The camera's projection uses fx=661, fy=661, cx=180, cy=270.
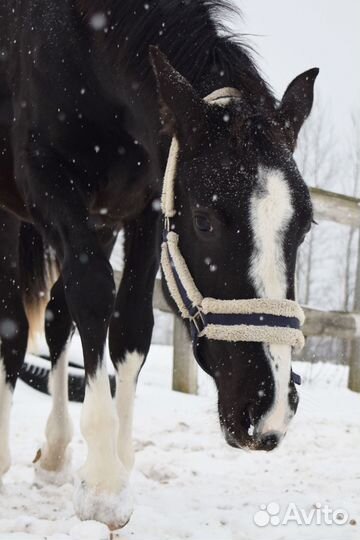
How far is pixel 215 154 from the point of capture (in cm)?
210

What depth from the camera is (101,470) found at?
2.17 m

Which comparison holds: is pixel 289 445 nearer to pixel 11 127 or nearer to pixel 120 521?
pixel 120 521

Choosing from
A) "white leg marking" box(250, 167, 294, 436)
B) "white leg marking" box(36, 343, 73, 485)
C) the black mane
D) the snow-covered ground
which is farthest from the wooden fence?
"white leg marking" box(250, 167, 294, 436)

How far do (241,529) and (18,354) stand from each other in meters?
1.34

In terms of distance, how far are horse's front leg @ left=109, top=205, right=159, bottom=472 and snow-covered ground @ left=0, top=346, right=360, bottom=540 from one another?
45 centimetres

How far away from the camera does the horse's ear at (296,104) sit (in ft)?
7.38

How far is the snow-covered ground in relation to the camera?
2.37m

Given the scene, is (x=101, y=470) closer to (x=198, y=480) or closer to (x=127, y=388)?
(x=127, y=388)

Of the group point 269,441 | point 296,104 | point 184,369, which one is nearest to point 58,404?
point 269,441

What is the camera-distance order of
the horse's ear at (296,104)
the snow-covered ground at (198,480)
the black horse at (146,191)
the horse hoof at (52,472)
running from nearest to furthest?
the black horse at (146,191) < the horse's ear at (296,104) < the snow-covered ground at (198,480) < the horse hoof at (52,472)

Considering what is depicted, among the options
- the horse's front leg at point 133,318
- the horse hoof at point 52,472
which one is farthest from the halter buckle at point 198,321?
the horse hoof at point 52,472

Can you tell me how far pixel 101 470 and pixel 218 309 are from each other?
2.24ft

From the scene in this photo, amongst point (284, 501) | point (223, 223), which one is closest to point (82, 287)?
point (223, 223)

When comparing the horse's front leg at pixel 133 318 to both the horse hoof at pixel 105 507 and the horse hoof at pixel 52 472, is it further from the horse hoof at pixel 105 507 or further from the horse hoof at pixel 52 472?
the horse hoof at pixel 105 507
